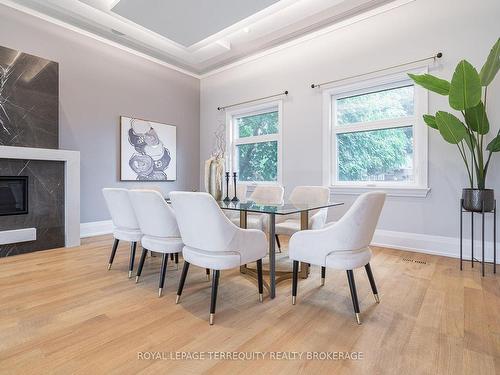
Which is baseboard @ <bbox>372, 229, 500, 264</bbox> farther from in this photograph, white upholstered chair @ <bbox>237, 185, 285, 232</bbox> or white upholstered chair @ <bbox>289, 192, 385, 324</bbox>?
white upholstered chair @ <bbox>289, 192, 385, 324</bbox>

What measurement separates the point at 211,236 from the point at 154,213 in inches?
24.2

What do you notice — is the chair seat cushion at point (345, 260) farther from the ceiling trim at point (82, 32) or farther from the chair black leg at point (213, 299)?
the ceiling trim at point (82, 32)

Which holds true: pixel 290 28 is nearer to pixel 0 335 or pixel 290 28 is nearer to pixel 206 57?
pixel 206 57

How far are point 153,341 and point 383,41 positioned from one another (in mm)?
4165

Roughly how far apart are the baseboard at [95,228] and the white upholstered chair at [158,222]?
2.60 metres

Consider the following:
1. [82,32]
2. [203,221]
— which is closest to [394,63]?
[203,221]

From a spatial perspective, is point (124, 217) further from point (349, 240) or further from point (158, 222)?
point (349, 240)

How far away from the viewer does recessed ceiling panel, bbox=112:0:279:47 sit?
3350 millimetres

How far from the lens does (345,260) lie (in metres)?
1.73

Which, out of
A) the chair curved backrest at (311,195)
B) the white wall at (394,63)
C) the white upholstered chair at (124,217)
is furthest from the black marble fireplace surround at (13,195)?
the white wall at (394,63)

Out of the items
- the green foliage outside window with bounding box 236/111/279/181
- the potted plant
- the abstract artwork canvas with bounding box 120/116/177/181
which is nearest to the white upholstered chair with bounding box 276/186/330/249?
the potted plant

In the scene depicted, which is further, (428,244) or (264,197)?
(264,197)

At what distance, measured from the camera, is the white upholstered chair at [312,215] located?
2.71 m

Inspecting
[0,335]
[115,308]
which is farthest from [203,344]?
[0,335]
